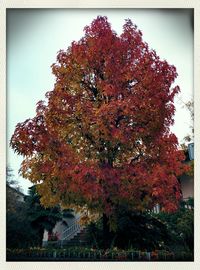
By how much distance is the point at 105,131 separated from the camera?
1071cm

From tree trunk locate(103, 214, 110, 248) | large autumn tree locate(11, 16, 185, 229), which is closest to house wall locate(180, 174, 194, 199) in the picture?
large autumn tree locate(11, 16, 185, 229)

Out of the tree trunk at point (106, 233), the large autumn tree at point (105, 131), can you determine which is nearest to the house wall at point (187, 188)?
the large autumn tree at point (105, 131)

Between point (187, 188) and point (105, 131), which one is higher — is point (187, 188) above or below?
A: below

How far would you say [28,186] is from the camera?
10891 mm

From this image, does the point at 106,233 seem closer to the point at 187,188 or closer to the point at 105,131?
the point at 187,188

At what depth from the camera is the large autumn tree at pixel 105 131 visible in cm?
1065

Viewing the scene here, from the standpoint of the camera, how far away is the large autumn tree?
34.9 ft

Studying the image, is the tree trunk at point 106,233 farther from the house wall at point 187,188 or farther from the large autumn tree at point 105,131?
the house wall at point 187,188

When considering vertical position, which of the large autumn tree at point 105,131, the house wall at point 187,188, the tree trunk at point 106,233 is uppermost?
the large autumn tree at point 105,131

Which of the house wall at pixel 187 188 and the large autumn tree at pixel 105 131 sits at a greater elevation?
the large autumn tree at pixel 105 131

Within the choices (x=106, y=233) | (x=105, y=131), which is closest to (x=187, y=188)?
(x=106, y=233)

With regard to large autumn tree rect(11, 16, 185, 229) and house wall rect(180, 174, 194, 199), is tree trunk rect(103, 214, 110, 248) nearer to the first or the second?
large autumn tree rect(11, 16, 185, 229)
